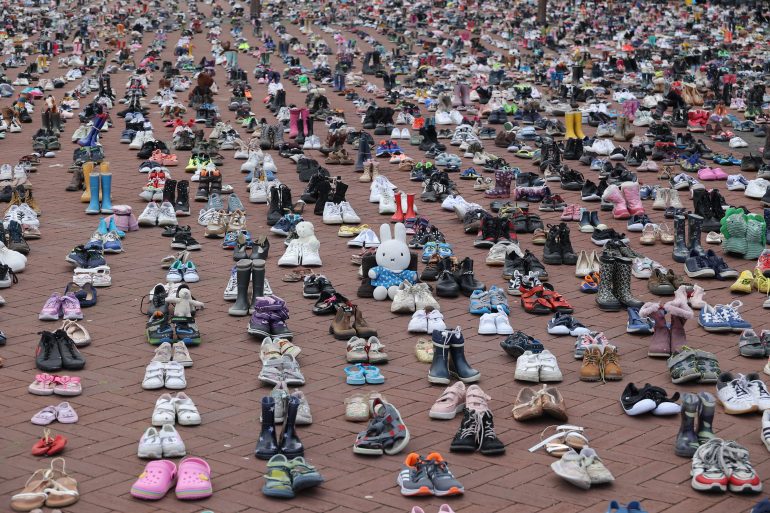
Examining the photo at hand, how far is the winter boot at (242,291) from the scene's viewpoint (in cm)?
946

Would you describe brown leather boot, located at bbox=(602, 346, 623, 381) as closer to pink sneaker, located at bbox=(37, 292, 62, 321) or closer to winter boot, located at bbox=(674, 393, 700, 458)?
winter boot, located at bbox=(674, 393, 700, 458)

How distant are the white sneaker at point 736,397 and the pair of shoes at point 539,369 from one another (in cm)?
102

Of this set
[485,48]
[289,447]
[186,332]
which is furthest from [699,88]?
[289,447]

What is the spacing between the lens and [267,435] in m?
6.73

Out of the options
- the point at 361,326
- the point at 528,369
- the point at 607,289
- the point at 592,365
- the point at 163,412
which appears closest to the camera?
the point at 163,412

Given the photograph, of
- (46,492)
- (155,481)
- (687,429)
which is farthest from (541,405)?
(46,492)

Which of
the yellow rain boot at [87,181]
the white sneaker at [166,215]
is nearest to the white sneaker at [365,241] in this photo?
the white sneaker at [166,215]

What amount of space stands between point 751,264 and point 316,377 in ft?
15.7

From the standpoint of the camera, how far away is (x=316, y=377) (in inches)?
319

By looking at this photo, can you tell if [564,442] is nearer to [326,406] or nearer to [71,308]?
[326,406]

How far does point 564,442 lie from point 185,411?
219 cm

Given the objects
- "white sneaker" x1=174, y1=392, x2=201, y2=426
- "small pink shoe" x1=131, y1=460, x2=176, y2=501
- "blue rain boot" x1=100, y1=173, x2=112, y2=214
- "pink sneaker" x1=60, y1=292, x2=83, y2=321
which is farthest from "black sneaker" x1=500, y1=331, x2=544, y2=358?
"blue rain boot" x1=100, y1=173, x2=112, y2=214

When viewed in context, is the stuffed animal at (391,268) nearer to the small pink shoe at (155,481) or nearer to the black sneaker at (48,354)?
the black sneaker at (48,354)

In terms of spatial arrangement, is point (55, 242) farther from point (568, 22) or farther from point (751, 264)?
point (568, 22)
